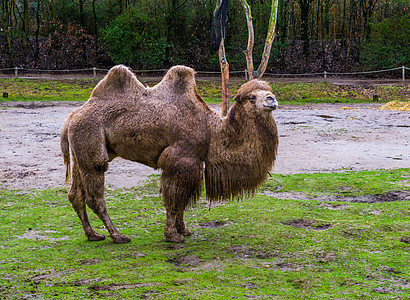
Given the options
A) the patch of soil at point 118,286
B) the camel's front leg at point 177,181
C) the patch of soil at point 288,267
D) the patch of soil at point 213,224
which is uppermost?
the camel's front leg at point 177,181

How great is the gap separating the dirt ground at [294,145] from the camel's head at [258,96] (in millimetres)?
3915

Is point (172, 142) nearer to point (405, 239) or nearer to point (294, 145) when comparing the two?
point (405, 239)

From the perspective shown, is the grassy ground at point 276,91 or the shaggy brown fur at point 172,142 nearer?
the shaggy brown fur at point 172,142

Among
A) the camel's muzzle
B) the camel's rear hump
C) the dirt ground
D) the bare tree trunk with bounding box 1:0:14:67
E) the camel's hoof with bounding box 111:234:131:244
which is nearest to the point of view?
the camel's muzzle

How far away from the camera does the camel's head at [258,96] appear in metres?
5.75

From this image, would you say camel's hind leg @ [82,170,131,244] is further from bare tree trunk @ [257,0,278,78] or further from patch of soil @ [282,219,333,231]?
bare tree trunk @ [257,0,278,78]

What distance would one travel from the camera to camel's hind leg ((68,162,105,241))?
621 centimetres

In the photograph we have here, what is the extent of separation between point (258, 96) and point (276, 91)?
23049 mm

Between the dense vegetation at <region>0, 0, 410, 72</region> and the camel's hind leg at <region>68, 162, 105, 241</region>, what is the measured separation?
2706 centimetres

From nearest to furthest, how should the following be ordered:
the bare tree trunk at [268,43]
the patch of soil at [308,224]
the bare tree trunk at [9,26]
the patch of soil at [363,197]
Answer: the patch of soil at [308,224], the patch of soil at [363,197], the bare tree trunk at [268,43], the bare tree trunk at [9,26]

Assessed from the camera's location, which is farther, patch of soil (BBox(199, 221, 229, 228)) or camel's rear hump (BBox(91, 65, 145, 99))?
patch of soil (BBox(199, 221, 229, 228))

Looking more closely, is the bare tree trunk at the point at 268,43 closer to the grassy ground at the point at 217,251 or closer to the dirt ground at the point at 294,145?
the dirt ground at the point at 294,145

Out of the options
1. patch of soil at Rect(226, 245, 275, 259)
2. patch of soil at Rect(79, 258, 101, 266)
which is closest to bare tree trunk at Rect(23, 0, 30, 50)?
patch of soil at Rect(79, 258, 101, 266)

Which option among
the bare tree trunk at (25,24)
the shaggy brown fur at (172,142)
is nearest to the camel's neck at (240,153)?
the shaggy brown fur at (172,142)
